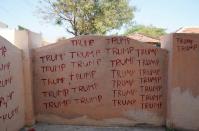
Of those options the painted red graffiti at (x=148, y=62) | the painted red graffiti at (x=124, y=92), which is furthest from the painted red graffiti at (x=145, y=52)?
the painted red graffiti at (x=124, y=92)

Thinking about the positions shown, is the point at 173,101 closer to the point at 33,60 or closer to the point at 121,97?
the point at 121,97

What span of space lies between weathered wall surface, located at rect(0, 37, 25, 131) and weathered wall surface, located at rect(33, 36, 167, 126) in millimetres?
581

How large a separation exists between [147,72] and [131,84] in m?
0.45

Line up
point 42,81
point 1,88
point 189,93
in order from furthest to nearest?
point 42,81
point 189,93
point 1,88

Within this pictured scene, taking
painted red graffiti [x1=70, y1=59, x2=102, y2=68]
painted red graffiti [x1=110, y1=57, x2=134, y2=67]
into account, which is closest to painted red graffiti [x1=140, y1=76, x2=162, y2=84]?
painted red graffiti [x1=110, y1=57, x2=134, y2=67]

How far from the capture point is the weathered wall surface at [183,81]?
663cm

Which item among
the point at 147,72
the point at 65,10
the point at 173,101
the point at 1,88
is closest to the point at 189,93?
the point at 173,101

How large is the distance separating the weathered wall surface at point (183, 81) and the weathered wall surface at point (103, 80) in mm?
334

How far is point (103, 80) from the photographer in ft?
23.2

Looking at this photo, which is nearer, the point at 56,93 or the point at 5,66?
the point at 5,66

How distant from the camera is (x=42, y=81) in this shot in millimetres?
7148

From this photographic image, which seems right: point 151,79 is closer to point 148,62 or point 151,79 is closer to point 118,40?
point 148,62

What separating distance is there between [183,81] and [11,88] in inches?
140

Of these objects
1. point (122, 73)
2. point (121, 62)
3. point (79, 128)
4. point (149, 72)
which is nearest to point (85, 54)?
point (121, 62)
